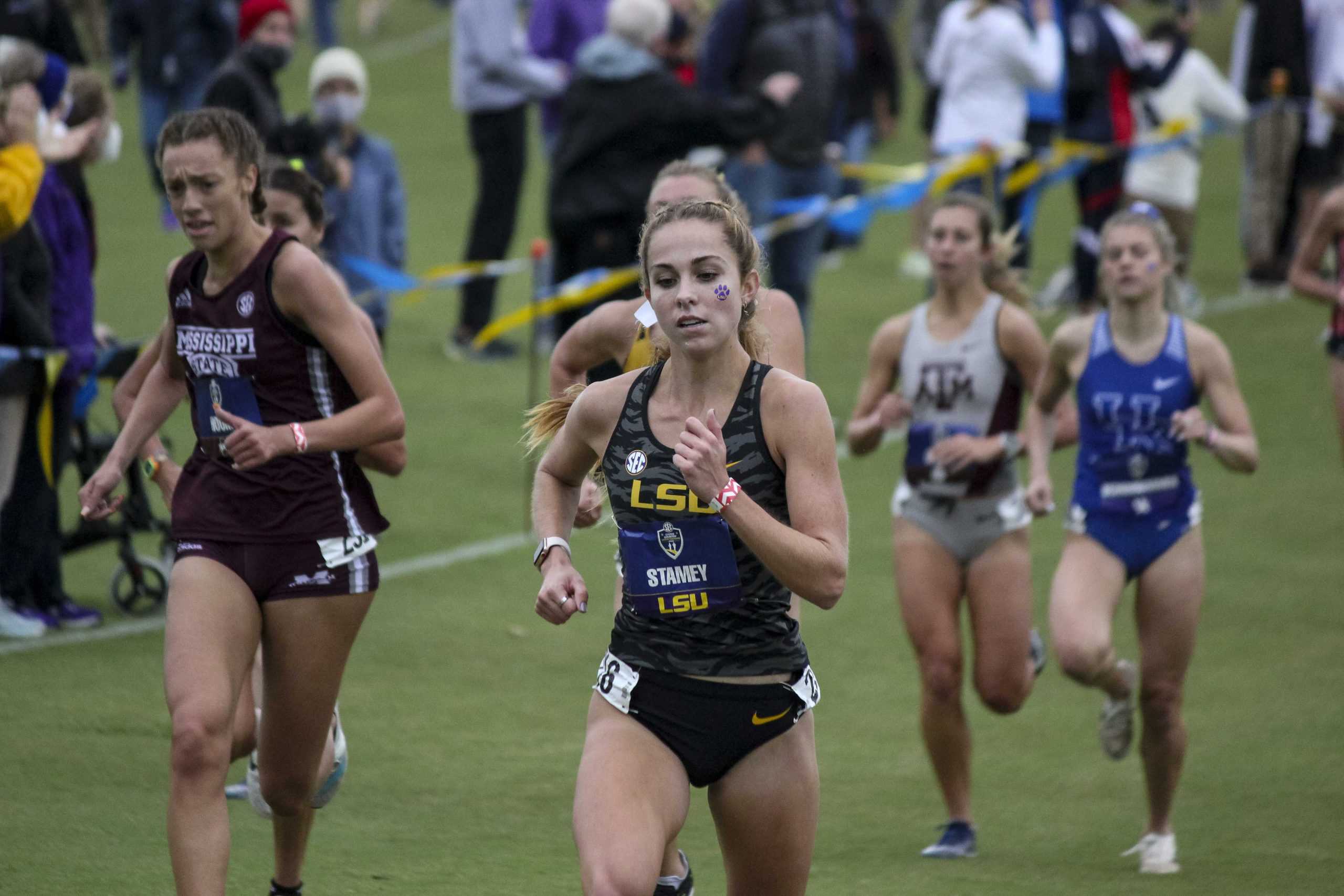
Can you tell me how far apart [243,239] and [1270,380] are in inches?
431

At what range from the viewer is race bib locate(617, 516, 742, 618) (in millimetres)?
4199

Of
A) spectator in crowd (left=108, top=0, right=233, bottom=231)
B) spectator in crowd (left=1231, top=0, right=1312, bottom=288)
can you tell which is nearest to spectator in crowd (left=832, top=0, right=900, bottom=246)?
spectator in crowd (left=1231, top=0, right=1312, bottom=288)

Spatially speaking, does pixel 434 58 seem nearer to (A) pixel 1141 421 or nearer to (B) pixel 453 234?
(B) pixel 453 234

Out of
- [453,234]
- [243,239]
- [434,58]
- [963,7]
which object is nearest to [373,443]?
[243,239]

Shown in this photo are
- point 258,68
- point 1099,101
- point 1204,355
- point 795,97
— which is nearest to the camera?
point 1204,355

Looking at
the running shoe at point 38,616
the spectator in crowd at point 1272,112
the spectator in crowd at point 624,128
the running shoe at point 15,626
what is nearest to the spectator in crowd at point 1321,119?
the spectator in crowd at point 1272,112

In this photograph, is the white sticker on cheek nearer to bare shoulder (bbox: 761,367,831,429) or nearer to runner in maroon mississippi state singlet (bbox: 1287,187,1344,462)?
bare shoulder (bbox: 761,367,831,429)

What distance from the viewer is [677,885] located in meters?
5.57

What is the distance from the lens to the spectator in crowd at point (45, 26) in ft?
40.2

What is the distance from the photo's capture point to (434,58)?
91.4ft

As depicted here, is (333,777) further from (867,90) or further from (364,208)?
(867,90)

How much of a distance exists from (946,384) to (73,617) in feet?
13.6

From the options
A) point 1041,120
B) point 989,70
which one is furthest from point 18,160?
point 1041,120

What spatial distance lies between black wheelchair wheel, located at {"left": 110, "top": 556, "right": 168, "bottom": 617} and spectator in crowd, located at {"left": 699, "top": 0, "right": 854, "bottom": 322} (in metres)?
5.22
